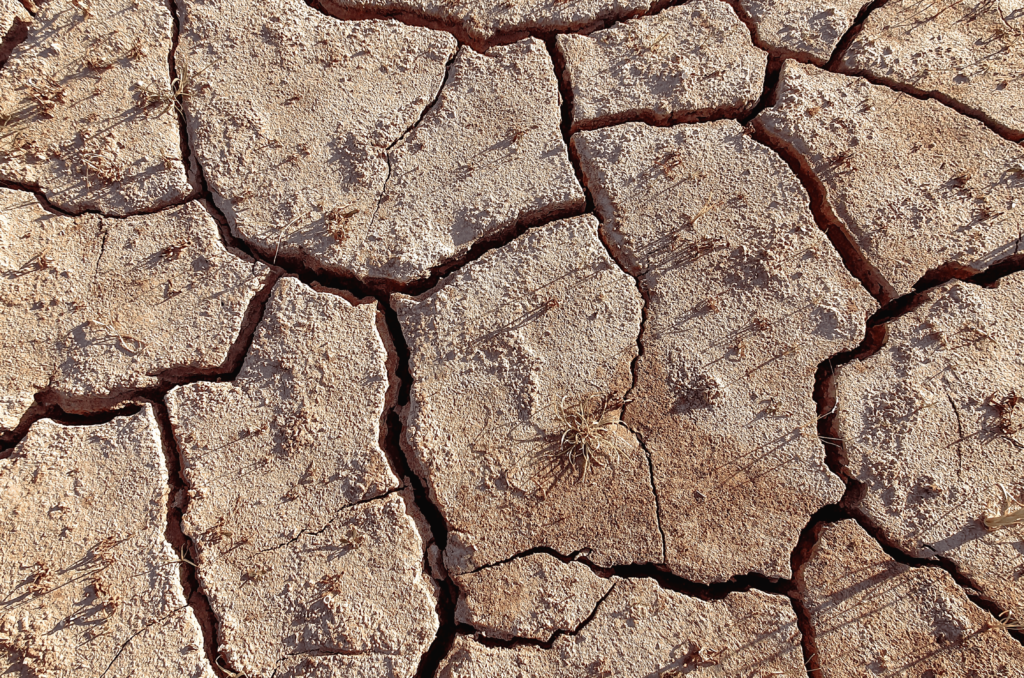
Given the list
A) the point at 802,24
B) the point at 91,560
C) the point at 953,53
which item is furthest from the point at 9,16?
the point at 953,53

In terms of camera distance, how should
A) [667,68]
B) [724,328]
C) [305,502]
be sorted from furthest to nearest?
[667,68], [724,328], [305,502]

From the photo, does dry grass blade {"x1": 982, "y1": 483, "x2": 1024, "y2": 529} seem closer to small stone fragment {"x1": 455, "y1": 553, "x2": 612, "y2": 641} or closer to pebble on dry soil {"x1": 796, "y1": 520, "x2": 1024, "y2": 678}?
pebble on dry soil {"x1": 796, "y1": 520, "x2": 1024, "y2": 678}

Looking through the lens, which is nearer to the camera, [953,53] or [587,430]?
[587,430]

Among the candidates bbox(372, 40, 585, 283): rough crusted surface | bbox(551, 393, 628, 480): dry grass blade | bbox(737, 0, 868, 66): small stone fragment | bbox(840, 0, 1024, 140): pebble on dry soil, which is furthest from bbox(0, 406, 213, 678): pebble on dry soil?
bbox(840, 0, 1024, 140): pebble on dry soil

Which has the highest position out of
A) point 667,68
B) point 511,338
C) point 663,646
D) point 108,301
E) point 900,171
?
point 667,68

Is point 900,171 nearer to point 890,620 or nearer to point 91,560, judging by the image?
point 890,620

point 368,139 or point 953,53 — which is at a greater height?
point 953,53

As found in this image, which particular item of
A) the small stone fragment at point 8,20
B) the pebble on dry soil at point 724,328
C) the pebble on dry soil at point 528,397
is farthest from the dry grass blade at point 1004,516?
the small stone fragment at point 8,20
